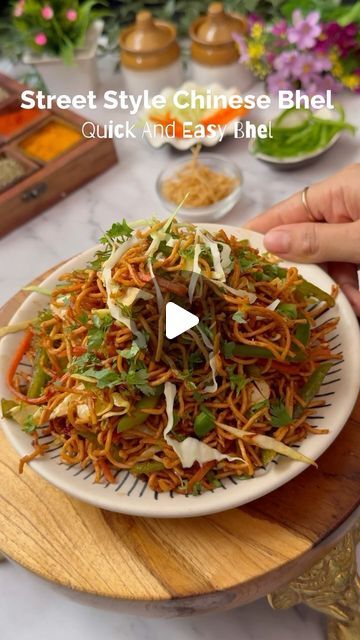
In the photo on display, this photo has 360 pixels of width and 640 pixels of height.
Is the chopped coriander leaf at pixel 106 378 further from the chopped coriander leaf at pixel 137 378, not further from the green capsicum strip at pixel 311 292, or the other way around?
the green capsicum strip at pixel 311 292

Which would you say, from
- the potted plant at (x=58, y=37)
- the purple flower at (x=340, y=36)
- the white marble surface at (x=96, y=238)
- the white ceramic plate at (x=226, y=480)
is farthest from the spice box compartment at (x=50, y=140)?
the white ceramic plate at (x=226, y=480)

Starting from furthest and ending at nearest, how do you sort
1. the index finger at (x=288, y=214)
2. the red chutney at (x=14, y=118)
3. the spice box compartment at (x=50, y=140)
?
1. the red chutney at (x=14, y=118)
2. the spice box compartment at (x=50, y=140)
3. the index finger at (x=288, y=214)

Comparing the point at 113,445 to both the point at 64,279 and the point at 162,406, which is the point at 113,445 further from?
the point at 64,279

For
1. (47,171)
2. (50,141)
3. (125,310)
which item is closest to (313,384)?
(125,310)

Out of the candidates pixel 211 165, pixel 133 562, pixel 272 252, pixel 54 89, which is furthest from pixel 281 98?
pixel 133 562

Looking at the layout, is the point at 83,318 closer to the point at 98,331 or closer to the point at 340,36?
the point at 98,331
